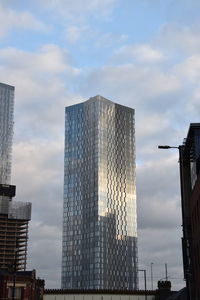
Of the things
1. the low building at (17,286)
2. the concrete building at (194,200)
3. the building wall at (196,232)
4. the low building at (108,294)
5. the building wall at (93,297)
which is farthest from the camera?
the low building at (108,294)

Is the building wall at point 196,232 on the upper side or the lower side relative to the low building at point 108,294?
upper

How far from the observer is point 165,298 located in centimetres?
10100

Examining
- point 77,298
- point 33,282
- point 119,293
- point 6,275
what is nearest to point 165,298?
point 119,293

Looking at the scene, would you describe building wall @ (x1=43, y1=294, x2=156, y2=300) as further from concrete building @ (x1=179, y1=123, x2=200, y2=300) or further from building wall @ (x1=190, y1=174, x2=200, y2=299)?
building wall @ (x1=190, y1=174, x2=200, y2=299)

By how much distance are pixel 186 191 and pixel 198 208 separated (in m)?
11.8

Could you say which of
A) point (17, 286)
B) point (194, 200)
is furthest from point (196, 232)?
point (17, 286)

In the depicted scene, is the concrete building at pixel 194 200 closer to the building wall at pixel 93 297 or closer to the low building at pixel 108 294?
the low building at pixel 108 294

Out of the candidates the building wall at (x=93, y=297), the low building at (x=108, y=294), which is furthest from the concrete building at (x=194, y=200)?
the building wall at (x=93, y=297)

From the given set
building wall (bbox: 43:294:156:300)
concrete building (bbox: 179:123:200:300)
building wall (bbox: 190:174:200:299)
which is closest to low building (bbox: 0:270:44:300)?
building wall (bbox: 43:294:156:300)

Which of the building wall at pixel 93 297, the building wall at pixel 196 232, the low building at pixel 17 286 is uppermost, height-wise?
the building wall at pixel 196 232

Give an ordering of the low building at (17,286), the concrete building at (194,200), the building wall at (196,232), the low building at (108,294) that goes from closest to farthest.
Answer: the building wall at (196,232) → the concrete building at (194,200) → the low building at (17,286) → the low building at (108,294)

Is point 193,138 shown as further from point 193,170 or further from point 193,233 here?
point 193,233

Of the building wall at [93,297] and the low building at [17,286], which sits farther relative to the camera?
the building wall at [93,297]

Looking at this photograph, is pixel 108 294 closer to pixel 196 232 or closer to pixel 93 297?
pixel 93 297
